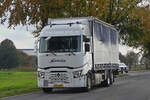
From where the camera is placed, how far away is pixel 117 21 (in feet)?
150

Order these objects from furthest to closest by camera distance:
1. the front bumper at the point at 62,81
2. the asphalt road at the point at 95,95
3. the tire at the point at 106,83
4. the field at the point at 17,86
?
the tire at the point at 106,83 < the field at the point at 17,86 < the front bumper at the point at 62,81 < the asphalt road at the point at 95,95

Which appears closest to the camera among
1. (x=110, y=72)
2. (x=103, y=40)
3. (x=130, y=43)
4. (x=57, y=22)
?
(x=57, y=22)

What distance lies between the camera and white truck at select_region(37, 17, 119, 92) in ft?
69.1

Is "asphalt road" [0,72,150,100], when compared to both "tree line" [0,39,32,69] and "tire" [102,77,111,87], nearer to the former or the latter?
"tire" [102,77,111,87]

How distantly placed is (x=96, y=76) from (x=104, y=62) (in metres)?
1.87

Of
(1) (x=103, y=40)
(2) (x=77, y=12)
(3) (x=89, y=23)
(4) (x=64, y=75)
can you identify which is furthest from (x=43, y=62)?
(2) (x=77, y=12)

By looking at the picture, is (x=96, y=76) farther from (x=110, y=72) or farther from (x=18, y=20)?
(x=18, y=20)

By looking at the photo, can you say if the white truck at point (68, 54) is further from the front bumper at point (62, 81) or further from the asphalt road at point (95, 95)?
the asphalt road at point (95, 95)

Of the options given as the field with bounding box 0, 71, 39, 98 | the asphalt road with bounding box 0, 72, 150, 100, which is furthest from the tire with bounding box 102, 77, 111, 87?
Answer: the field with bounding box 0, 71, 39, 98

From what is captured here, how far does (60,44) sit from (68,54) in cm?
73

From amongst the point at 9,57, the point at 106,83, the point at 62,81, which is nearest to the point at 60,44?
the point at 62,81

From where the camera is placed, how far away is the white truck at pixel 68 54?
69.1 feet

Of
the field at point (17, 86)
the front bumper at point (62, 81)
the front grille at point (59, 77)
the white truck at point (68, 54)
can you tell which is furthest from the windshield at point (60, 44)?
the field at point (17, 86)

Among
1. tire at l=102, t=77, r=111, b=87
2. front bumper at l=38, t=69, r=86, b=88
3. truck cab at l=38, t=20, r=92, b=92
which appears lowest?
tire at l=102, t=77, r=111, b=87
